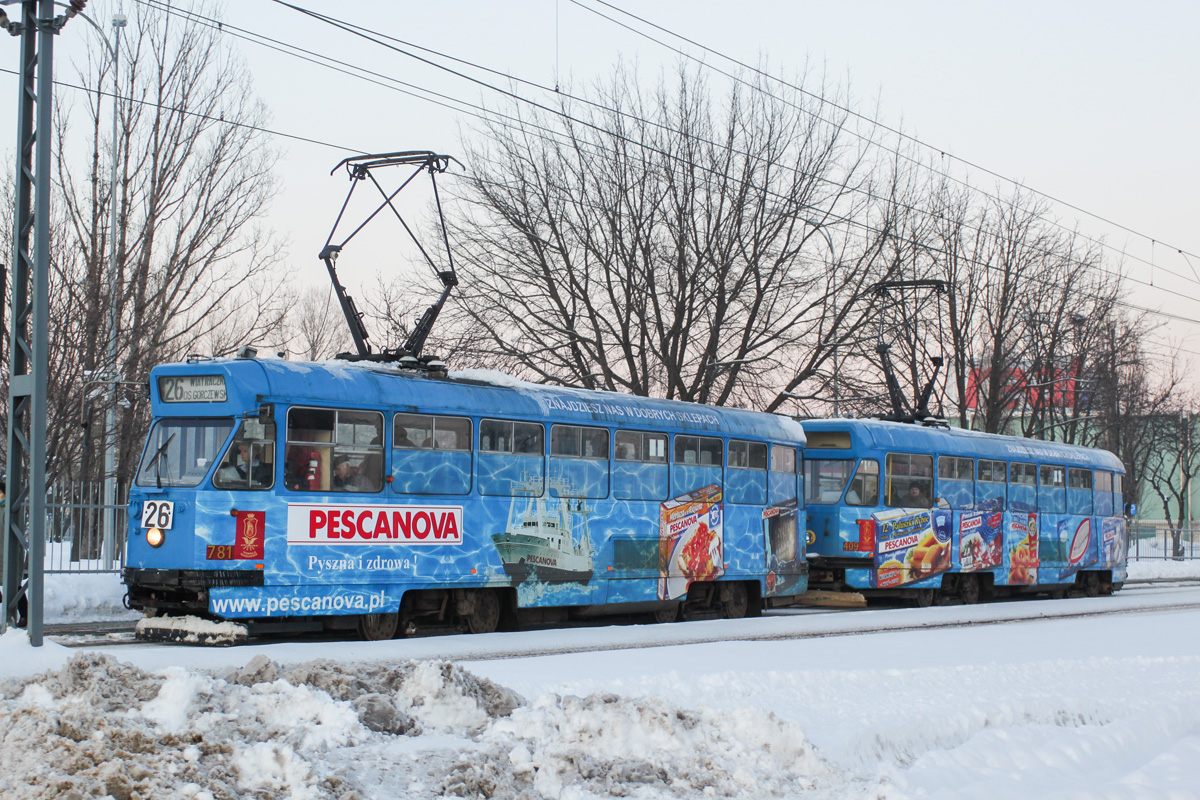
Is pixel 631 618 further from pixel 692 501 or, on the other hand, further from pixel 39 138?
pixel 39 138

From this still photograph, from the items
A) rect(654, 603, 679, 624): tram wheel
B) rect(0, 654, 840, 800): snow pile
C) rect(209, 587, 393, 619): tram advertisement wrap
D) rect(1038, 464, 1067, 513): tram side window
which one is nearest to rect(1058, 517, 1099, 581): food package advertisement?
rect(1038, 464, 1067, 513): tram side window

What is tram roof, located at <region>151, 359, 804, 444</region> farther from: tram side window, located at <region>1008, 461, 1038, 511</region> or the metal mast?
tram side window, located at <region>1008, 461, 1038, 511</region>

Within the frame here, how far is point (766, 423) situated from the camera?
1902 centimetres

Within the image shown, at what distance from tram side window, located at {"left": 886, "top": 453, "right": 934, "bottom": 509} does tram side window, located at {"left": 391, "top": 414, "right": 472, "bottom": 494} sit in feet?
29.8

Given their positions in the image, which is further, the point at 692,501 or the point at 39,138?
the point at 692,501

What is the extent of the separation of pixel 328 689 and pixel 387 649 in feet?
14.3

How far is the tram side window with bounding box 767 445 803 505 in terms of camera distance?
19.0m

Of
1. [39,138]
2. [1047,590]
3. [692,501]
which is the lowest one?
[1047,590]

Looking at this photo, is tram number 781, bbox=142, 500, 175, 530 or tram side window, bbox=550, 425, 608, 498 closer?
tram number 781, bbox=142, 500, 175, 530

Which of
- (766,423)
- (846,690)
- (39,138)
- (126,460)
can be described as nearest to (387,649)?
(846,690)

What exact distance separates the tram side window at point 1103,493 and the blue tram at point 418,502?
12.3 m

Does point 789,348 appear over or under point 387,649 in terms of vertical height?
over

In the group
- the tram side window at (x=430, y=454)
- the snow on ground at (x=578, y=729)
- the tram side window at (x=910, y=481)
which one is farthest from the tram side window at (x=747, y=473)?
the snow on ground at (x=578, y=729)

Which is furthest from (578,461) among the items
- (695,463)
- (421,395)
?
(421,395)
